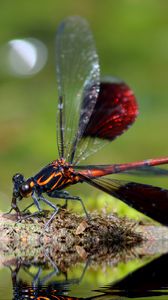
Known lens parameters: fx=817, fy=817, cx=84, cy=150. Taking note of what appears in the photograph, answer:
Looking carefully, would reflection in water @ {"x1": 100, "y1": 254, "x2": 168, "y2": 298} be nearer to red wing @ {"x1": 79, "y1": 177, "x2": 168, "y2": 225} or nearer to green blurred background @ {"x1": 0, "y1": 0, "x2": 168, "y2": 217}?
red wing @ {"x1": 79, "y1": 177, "x2": 168, "y2": 225}

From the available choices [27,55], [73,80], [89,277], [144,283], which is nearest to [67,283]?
[89,277]

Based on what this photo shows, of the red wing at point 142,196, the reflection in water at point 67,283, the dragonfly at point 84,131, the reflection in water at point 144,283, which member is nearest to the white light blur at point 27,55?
the dragonfly at point 84,131

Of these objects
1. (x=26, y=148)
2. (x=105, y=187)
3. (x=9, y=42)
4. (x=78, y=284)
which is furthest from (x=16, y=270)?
(x=9, y=42)

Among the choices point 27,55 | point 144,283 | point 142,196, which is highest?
point 27,55

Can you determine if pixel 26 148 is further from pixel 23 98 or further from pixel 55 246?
pixel 55 246

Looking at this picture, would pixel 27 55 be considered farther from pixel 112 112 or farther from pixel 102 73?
pixel 112 112

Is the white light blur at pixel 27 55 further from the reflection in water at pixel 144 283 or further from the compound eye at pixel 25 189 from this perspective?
the reflection in water at pixel 144 283

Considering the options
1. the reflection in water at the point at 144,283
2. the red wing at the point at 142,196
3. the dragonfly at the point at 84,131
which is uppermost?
the dragonfly at the point at 84,131
